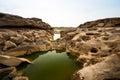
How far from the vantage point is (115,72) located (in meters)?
8.43

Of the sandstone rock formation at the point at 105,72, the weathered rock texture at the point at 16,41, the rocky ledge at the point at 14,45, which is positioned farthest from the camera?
the weathered rock texture at the point at 16,41

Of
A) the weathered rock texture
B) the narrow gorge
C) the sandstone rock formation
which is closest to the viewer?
the sandstone rock formation

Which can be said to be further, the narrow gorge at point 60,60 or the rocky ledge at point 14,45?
the rocky ledge at point 14,45

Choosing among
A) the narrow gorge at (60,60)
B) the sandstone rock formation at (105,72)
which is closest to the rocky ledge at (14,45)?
the narrow gorge at (60,60)

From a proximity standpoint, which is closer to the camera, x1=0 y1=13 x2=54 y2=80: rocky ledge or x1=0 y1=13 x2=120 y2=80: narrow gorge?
x1=0 y1=13 x2=120 y2=80: narrow gorge

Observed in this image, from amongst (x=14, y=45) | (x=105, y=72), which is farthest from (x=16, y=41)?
(x=105, y=72)

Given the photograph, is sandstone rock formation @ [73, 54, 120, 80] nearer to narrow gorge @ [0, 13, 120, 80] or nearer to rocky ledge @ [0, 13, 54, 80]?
narrow gorge @ [0, 13, 120, 80]

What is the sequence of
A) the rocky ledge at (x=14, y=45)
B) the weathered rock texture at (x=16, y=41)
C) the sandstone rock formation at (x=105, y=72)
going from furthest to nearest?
the weathered rock texture at (x=16, y=41) → the rocky ledge at (x=14, y=45) → the sandstone rock formation at (x=105, y=72)

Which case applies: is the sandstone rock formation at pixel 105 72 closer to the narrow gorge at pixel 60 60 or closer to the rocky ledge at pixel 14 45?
the narrow gorge at pixel 60 60

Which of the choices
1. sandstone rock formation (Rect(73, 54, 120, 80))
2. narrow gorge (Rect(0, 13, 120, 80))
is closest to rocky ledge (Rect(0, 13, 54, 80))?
narrow gorge (Rect(0, 13, 120, 80))

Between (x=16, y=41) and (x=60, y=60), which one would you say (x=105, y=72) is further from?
(x=16, y=41)

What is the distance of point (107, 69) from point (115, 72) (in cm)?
69

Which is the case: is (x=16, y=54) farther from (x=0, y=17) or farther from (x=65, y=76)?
(x=0, y=17)

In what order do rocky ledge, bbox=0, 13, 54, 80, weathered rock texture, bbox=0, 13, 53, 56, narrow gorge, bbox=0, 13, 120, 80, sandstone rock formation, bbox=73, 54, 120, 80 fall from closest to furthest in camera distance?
1. sandstone rock formation, bbox=73, 54, 120, 80
2. narrow gorge, bbox=0, 13, 120, 80
3. rocky ledge, bbox=0, 13, 54, 80
4. weathered rock texture, bbox=0, 13, 53, 56
